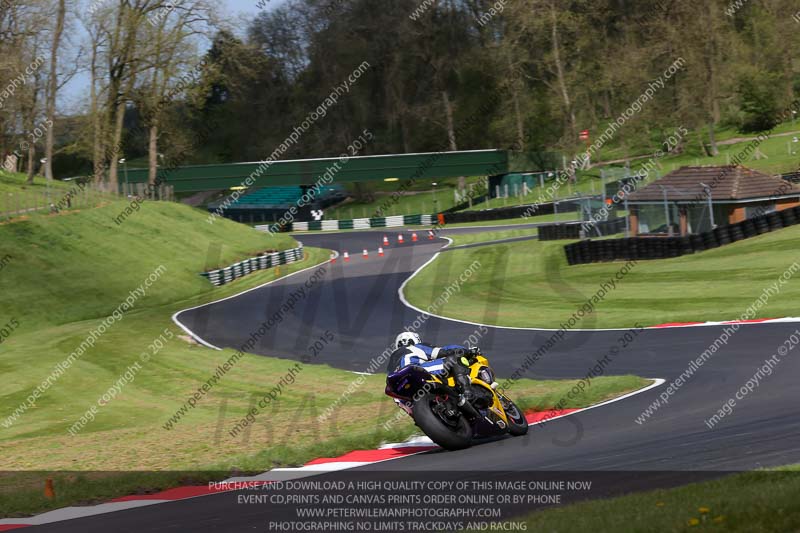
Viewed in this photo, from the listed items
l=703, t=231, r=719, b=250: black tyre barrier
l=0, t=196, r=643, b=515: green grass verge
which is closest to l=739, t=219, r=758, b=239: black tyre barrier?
l=703, t=231, r=719, b=250: black tyre barrier

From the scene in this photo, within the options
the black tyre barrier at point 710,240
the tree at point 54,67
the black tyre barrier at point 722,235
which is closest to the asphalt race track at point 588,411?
the black tyre barrier at point 710,240

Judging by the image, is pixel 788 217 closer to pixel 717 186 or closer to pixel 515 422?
pixel 717 186

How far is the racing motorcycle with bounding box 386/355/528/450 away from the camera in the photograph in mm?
11898

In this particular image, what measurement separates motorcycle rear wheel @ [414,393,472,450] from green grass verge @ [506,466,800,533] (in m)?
3.50

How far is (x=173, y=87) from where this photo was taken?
2295 inches

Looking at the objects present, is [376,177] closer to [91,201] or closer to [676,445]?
[91,201]

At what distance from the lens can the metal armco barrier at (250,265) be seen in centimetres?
4509

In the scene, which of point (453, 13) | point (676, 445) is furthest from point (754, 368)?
point (453, 13)

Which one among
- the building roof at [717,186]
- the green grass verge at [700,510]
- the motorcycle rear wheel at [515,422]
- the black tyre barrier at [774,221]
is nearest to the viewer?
the green grass verge at [700,510]

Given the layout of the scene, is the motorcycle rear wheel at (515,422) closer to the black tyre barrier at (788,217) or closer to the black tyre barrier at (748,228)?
the black tyre barrier at (748,228)

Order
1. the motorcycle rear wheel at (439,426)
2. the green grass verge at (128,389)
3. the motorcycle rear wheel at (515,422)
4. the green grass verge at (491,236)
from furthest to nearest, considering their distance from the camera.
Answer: the green grass verge at (491,236), the green grass verge at (128,389), the motorcycle rear wheel at (515,422), the motorcycle rear wheel at (439,426)

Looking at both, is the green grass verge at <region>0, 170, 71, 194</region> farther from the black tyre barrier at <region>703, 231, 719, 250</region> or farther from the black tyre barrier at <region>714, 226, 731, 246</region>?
the black tyre barrier at <region>714, 226, 731, 246</region>

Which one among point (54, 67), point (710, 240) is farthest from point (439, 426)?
point (54, 67)

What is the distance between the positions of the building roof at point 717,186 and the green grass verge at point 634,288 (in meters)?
2.70
